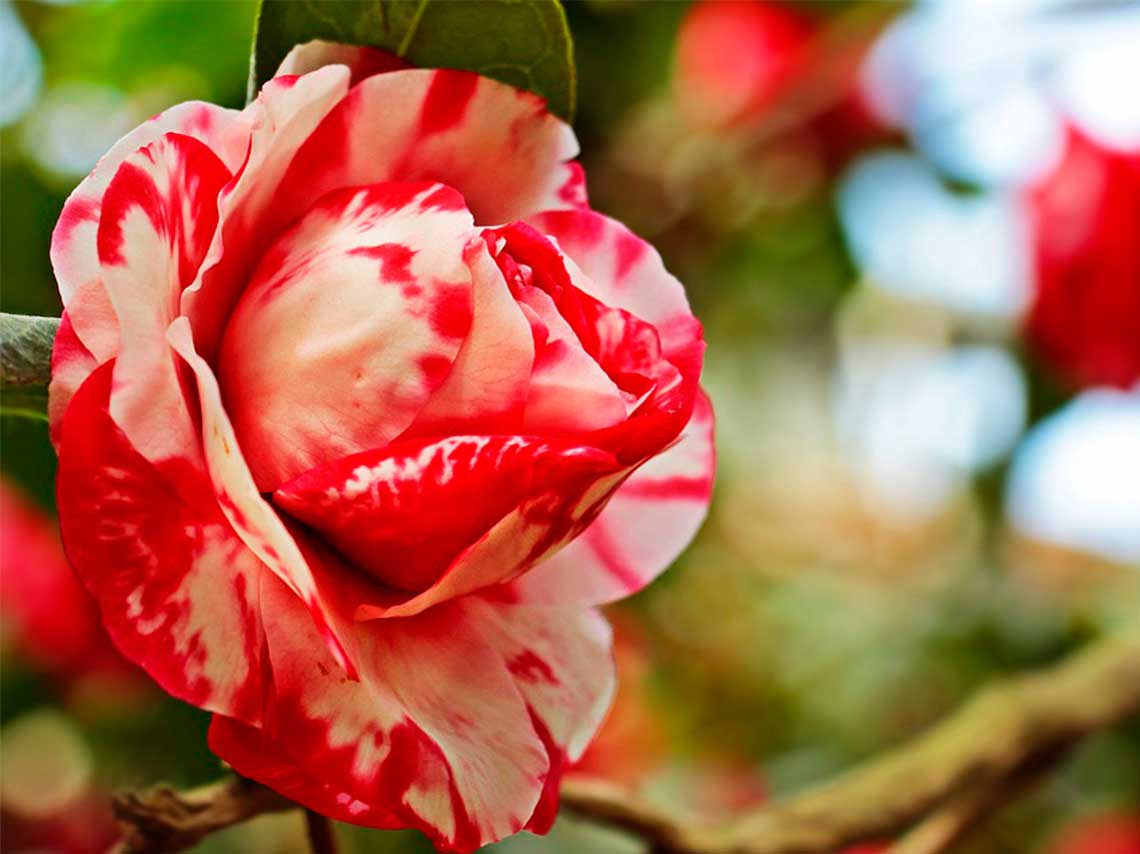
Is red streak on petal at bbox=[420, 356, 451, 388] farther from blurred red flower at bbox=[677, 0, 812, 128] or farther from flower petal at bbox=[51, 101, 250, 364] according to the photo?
blurred red flower at bbox=[677, 0, 812, 128]

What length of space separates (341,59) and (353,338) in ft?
0.26

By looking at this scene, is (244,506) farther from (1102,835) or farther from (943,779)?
(1102,835)

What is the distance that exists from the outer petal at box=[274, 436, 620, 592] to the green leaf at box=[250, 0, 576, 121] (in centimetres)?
11

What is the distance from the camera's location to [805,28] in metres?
1.01

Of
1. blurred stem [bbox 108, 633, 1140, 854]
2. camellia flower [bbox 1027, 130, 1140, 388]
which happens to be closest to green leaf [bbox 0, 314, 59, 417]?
blurred stem [bbox 108, 633, 1140, 854]

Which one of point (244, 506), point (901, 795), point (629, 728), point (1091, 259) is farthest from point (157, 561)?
point (1091, 259)

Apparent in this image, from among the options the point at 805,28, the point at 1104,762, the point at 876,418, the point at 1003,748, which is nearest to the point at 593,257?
the point at 1003,748

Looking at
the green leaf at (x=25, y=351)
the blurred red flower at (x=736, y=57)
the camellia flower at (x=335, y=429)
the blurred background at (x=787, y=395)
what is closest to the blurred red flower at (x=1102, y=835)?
the blurred background at (x=787, y=395)

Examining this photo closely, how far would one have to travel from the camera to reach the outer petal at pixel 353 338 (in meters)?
0.27

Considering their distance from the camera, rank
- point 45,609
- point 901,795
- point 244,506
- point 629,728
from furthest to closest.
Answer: point 629,728 → point 45,609 → point 901,795 → point 244,506

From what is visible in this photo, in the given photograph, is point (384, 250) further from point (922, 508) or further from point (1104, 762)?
point (922, 508)

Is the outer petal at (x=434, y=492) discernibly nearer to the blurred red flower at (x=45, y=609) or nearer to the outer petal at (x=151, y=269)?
the outer petal at (x=151, y=269)

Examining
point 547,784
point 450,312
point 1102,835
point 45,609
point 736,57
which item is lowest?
point 1102,835

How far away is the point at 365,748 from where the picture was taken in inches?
10.2
